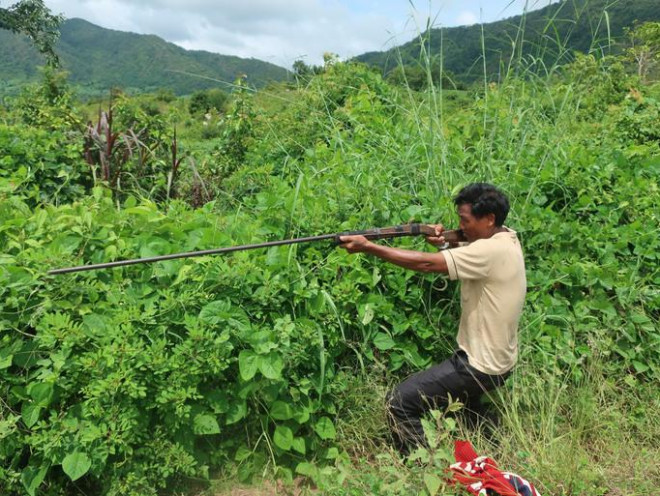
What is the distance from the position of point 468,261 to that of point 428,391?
68 centimetres

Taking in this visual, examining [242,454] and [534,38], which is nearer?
[242,454]

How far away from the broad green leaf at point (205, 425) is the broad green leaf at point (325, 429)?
53 centimetres

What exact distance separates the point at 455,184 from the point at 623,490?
1856mm

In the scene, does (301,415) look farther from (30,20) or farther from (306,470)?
(30,20)

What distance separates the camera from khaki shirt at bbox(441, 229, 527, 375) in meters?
2.56

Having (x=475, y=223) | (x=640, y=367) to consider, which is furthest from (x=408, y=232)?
(x=640, y=367)

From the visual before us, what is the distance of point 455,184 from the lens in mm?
3449

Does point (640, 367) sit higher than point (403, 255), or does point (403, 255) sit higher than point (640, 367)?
point (403, 255)

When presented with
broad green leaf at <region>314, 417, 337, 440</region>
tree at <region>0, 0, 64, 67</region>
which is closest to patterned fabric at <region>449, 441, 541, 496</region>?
broad green leaf at <region>314, 417, 337, 440</region>

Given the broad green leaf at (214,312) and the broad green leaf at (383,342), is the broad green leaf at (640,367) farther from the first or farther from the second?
the broad green leaf at (214,312)

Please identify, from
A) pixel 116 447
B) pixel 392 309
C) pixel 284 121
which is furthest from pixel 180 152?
pixel 116 447

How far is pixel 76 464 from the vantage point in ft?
7.14

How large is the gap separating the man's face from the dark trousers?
60cm

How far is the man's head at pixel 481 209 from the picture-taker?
2.64m
